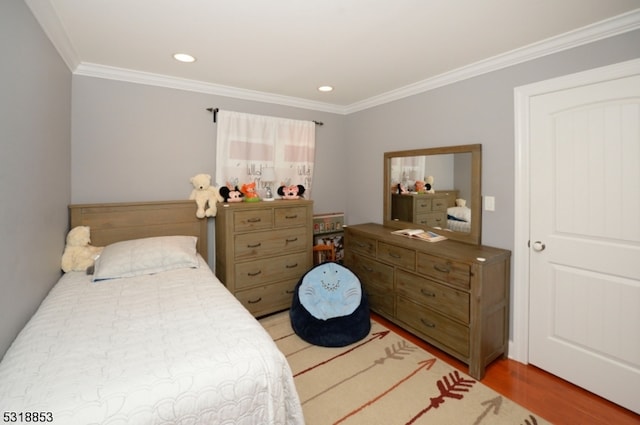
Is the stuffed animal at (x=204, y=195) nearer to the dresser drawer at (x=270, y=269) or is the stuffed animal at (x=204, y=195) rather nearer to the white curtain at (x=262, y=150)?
the white curtain at (x=262, y=150)

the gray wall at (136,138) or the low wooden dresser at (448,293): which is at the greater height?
the gray wall at (136,138)

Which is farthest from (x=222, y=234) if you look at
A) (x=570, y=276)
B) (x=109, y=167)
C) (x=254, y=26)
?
(x=570, y=276)

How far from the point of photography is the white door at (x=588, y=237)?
1759 millimetres

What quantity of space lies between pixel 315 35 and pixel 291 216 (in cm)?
169

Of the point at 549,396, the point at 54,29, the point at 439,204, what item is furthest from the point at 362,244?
the point at 54,29

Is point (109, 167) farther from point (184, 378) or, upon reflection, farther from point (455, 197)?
point (455, 197)

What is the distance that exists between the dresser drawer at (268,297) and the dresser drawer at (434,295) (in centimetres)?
114

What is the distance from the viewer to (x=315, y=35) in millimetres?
1920

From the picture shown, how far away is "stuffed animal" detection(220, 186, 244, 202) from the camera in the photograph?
2975 mm

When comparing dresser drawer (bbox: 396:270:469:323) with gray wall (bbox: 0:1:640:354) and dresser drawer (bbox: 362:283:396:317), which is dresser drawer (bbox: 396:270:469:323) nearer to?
dresser drawer (bbox: 362:283:396:317)

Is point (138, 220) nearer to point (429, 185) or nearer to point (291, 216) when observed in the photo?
point (291, 216)

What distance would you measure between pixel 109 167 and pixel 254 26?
1.80 metres

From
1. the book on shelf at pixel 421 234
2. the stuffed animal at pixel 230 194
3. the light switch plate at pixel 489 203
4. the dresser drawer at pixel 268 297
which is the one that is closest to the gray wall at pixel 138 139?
the stuffed animal at pixel 230 194

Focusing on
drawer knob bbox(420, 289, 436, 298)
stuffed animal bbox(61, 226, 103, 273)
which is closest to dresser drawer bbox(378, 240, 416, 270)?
drawer knob bbox(420, 289, 436, 298)
